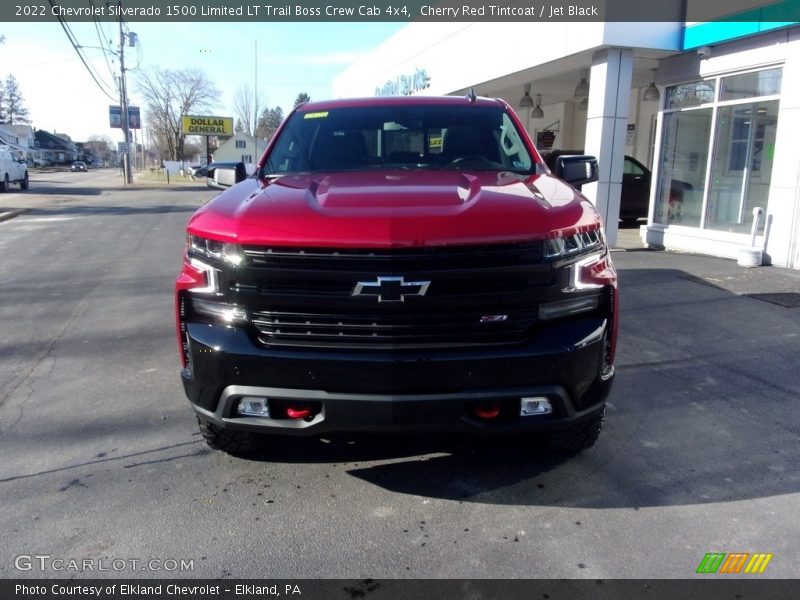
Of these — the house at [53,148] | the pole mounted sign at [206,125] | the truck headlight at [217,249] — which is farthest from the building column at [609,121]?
the house at [53,148]

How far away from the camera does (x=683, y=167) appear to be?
459 inches

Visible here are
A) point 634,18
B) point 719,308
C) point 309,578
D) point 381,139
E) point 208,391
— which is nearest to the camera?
point 309,578

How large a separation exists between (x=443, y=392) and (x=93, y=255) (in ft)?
31.8

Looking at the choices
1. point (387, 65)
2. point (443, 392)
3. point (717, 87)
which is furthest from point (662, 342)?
point (387, 65)

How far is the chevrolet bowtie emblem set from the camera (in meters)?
2.74

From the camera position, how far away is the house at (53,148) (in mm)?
111556

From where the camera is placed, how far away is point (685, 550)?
2.76 meters

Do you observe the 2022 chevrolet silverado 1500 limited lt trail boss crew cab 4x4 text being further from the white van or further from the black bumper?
the white van

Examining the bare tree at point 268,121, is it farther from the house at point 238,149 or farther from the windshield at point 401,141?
the windshield at point 401,141

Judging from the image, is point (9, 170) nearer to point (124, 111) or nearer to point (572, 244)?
point (124, 111)

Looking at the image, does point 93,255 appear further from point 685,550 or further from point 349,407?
point 685,550

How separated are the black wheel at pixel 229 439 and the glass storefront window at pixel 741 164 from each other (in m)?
8.92

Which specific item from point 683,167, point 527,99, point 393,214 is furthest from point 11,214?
point 393,214

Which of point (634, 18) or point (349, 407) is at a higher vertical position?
point (634, 18)
